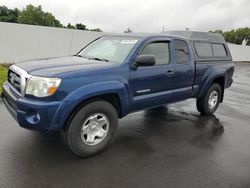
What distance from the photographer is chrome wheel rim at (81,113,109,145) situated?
400cm

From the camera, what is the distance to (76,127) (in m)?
3.80

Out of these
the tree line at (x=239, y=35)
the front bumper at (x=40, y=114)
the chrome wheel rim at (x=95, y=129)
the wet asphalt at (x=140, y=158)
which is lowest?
the wet asphalt at (x=140, y=158)

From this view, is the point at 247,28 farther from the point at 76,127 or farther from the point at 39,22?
the point at 76,127

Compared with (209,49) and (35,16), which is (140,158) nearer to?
(209,49)

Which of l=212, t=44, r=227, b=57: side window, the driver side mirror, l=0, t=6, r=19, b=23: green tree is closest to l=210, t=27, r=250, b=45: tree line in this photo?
l=0, t=6, r=19, b=23: green tree

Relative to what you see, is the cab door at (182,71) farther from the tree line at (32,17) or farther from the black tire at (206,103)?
→ the tree line at (32,17)

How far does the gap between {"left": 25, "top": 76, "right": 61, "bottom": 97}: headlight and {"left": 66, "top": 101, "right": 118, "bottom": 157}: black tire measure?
20.7 inches

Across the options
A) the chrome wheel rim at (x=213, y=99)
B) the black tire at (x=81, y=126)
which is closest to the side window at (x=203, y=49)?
the chrome wheel rim at (x=213, y=99)

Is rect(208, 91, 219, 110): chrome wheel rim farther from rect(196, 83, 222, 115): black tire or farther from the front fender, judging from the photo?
the front fender

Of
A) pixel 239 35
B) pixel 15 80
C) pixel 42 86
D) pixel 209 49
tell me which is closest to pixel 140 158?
pixel 42 86

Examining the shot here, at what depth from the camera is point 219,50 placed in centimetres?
701

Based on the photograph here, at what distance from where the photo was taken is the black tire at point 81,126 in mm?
3789

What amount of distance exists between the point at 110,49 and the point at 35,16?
67.0 metres

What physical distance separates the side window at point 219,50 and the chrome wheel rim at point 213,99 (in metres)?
0.99
